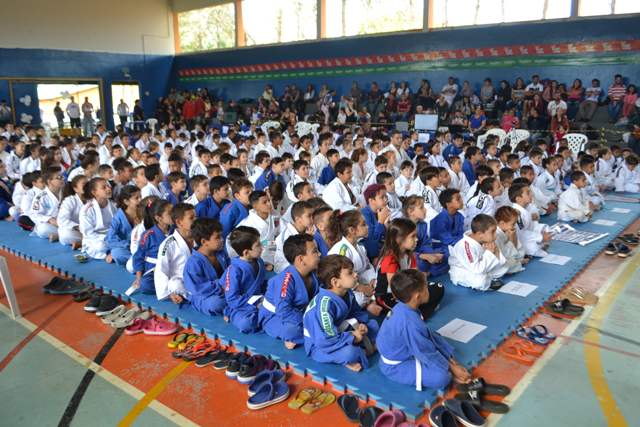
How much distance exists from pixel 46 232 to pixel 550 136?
463 inches

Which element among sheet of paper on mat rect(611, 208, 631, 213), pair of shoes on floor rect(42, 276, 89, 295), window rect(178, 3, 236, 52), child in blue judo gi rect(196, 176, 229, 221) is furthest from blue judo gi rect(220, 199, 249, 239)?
window rect(178, 3, 236, 52)

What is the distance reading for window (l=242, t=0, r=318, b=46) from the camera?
1900cm

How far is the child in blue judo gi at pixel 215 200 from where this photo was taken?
19.5 ft

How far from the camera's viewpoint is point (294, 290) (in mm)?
3584

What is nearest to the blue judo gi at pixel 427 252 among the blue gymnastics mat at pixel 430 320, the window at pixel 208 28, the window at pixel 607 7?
the blue gymnastics mat at pixel 430 320

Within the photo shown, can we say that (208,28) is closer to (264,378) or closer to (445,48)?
(445,48)

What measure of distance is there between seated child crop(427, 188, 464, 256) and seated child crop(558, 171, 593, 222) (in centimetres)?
240

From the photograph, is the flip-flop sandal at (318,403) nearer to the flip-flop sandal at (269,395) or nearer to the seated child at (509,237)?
the flip-flop sandal at (269,395)

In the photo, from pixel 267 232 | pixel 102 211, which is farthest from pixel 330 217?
pixel 102 211

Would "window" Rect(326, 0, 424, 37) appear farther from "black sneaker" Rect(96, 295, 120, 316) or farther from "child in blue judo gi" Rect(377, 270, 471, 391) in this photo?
"child in blue judo gi" Rect(377, 270, 471, 391)

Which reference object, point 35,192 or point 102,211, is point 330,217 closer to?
point 102,211

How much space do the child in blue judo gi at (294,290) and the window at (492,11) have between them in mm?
13529

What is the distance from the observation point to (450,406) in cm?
281

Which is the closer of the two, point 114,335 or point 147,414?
point 147,414
